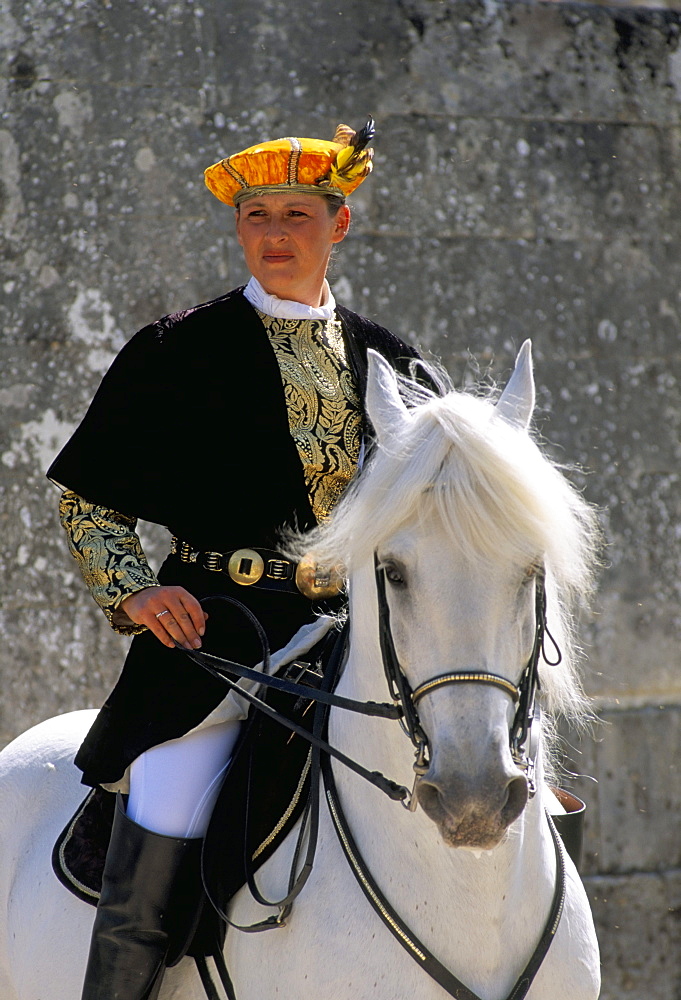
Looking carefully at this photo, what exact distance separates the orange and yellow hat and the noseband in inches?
39.7

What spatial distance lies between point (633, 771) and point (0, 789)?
271cm

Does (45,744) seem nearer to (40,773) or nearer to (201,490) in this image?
(40,773)

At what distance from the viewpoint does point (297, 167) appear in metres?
2.18

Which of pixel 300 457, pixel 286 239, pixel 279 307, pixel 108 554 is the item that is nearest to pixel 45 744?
pixel 108 554

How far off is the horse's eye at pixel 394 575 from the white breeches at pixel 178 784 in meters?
0.66

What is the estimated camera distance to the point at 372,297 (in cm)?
422

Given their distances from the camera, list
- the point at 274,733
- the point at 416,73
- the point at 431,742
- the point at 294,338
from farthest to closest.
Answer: the point at 416,73, the point at 294,338, the point at 274,733, the point at 431,742

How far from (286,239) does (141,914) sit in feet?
4.57

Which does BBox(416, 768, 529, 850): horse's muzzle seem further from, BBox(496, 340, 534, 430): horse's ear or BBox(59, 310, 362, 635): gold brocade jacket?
BBox(59, 310, 362, 635): gold brocade jacket

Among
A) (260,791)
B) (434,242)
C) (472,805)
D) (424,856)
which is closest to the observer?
(472,805)

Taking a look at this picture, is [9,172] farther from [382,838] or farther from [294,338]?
[382,838]

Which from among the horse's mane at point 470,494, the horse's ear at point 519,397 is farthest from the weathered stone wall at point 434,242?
the horse's mane at point 470,494

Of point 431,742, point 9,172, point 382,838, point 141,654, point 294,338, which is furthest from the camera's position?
point 9,172

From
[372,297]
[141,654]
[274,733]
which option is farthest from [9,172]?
[274,733]
